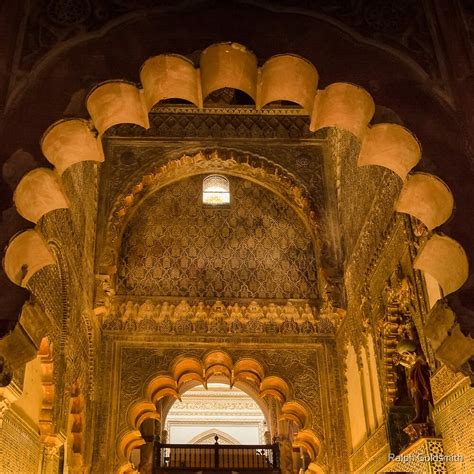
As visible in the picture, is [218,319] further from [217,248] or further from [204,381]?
[217,248]

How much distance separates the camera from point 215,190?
10.6 m

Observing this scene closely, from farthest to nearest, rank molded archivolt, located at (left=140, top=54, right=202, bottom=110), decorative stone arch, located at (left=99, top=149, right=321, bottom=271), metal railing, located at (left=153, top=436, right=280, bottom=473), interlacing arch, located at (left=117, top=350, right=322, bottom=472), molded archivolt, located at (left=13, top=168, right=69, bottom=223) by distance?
metal railing, located at (left=153, top=436, right=280, bottom=473), decorative stone arch, located at (left=99, top=149, right=321, bottom=271), interlacing arch, located at (left=117, top=350, right=322, bottom=472), molded archivolt, located at (left=140, top=54, right=202, bottom=110), molded archivolt, located at (left=13, top=168, right=69, bottom=223)

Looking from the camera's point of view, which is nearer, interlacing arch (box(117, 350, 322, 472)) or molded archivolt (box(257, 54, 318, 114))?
molded archivolt (box(257, 54, 318, 114))

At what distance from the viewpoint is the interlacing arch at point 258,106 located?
425 centimetres

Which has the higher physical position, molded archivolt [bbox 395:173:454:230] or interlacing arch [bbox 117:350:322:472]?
interlacing arch [bbox 117:350:322:472]

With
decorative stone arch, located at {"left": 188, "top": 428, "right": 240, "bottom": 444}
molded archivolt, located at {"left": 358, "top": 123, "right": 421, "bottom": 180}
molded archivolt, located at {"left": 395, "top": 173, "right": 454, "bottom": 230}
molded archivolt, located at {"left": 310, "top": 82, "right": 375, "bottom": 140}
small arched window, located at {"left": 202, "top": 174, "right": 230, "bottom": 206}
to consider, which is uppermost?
small arched window, located at {"left": 202, "top": 174, "right": 230, "bottom": 206}

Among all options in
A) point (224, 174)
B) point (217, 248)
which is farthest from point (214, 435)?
point (224, 174)

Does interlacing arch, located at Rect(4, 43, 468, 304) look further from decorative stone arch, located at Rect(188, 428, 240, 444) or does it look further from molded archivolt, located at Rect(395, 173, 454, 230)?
decorative stone arch, located at Rect(188, 428, 240, 444)

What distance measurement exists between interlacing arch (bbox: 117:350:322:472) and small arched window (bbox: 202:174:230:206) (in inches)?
98.1

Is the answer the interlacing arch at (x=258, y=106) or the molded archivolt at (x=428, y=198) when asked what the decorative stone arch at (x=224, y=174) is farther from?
the molded archivolt at (x=428, y=198)

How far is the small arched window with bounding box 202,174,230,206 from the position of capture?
414 inches

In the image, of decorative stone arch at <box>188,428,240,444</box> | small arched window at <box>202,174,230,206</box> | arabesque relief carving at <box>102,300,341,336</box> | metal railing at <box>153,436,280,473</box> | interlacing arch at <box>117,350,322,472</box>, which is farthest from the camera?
decorative stone arch at <box>188,428,240,444</box>

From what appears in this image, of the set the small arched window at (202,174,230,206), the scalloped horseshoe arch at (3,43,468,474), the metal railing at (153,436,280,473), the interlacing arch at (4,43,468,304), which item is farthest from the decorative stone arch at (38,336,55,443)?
the metal railing at (153,436,280,473)

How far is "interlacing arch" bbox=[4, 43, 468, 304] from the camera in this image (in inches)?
167
